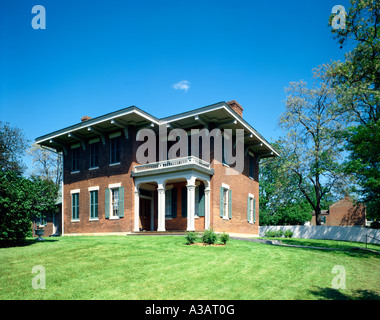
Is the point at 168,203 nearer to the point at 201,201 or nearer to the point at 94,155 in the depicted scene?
the point at 201,201

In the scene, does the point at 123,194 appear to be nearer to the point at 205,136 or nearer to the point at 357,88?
the point at 205,136

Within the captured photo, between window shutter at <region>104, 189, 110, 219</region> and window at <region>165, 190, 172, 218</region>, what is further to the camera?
window shutter at <region>104, 189, 110, 219</region>

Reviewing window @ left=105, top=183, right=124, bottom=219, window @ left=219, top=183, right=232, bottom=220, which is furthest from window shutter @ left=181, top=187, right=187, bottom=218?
window @ left=105, top=183, right=124, bottom=219

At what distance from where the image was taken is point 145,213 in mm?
25047

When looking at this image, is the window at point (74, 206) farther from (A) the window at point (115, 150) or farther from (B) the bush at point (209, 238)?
(B) the bush at point (209, 238)

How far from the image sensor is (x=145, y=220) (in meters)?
25.0

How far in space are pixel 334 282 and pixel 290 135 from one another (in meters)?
26.8

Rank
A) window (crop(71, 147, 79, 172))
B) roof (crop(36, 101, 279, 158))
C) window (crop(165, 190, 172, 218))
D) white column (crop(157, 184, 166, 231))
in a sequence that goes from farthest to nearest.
→ window (crop(71, 147, 79, 172)) < window (crop(165, 190, 172, 218)) < white column (crop(157, 184, 166, 231)) < roof (crop(36, 101, 279, 158))

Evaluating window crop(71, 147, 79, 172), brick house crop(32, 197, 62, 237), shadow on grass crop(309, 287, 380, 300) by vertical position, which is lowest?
brick house crop(32, 197, 62, 237)

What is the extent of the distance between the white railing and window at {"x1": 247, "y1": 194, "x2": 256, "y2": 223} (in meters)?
7.47

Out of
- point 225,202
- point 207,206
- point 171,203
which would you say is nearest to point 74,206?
point 171,203

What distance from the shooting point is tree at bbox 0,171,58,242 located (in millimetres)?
15789

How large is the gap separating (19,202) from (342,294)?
1472cm

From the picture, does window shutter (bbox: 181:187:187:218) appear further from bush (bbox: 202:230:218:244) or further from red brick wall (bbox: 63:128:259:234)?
bush (bbox: 202:230:218:244)
